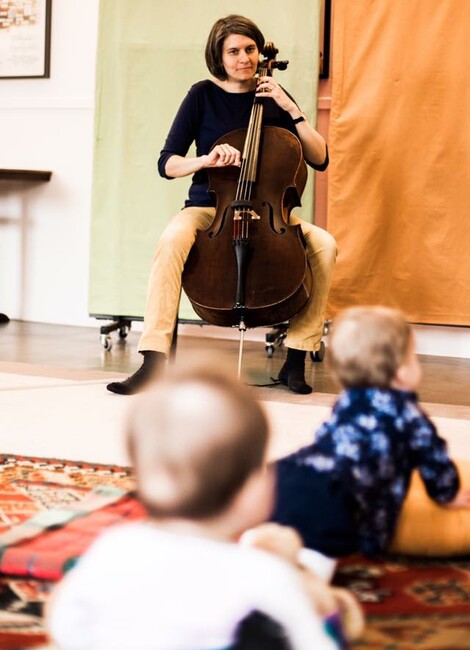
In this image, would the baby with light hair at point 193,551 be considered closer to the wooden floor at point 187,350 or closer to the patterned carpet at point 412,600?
the patterned carpet at point 412,600

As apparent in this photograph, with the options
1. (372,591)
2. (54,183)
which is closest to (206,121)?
(54,183)

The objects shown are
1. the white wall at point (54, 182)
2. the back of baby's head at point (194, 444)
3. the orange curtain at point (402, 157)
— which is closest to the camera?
the back of baby's head at point (194, 444)

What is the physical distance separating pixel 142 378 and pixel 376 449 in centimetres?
163

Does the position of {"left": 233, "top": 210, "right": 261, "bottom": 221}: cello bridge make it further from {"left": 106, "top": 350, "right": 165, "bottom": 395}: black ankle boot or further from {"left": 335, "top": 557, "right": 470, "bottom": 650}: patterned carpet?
{"left": 335, "top": 557, "right": 470, "bottom": 650}: patterned carpet

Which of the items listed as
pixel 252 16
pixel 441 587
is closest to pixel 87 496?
pixel 441 587

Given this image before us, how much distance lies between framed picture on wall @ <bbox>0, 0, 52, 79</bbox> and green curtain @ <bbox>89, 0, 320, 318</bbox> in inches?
21.9

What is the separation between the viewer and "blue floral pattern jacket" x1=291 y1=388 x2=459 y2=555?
4.07 ft

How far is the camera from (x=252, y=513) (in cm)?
81

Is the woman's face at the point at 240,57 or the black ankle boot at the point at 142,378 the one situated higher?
the woman's face at the point at 240,57

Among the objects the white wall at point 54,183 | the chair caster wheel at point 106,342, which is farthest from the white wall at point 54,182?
the chair caster wheel at point 106,342

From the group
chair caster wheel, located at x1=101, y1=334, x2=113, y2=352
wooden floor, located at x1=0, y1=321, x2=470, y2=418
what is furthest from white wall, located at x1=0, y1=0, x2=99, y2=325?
chair caster wheel, located at x1=101, y1=334, x2=113, y2=352

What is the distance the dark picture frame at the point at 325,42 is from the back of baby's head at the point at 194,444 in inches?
137

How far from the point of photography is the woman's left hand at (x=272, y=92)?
9.50 feet

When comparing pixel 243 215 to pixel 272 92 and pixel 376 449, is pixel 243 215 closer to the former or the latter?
pixel 272 92
